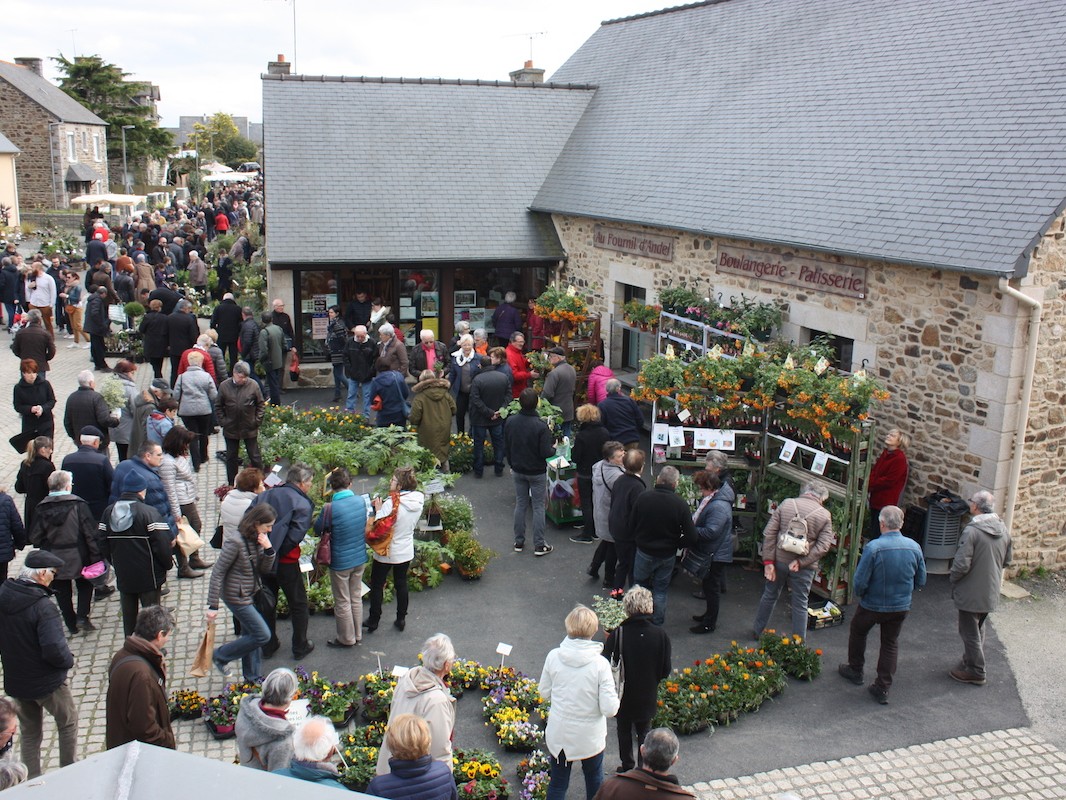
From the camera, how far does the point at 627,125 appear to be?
1780cm

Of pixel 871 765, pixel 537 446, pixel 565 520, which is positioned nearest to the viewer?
pixel 871 765

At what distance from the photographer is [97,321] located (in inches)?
655

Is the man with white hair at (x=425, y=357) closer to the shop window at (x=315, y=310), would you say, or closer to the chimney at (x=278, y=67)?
the shop window at (x=315, y=310)

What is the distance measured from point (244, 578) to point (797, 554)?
4612mm

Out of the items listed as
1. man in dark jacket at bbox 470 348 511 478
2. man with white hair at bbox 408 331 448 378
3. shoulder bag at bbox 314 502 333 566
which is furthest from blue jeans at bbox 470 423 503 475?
shoulder bag at bbox 314 502 333 566

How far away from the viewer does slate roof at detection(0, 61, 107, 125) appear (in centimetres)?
4097

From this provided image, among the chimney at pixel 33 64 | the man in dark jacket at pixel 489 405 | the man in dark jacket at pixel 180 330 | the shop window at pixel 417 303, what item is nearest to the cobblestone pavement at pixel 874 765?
the man in dark jacket at pixel 489 405

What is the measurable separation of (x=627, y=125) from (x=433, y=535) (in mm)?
10282

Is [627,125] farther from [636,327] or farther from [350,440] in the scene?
[350,440]

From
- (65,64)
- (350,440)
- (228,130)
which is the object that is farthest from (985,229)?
(228,130)

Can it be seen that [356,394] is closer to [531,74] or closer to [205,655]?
[205,655]

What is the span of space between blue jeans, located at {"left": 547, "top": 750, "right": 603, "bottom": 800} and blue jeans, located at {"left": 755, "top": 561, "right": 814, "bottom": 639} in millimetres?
2923

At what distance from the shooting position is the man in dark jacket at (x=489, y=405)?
1243cm

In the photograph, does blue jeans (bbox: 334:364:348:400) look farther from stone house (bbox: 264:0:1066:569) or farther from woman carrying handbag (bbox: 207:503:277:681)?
woman carrying handbag (bbox: 207:503:277:681)
